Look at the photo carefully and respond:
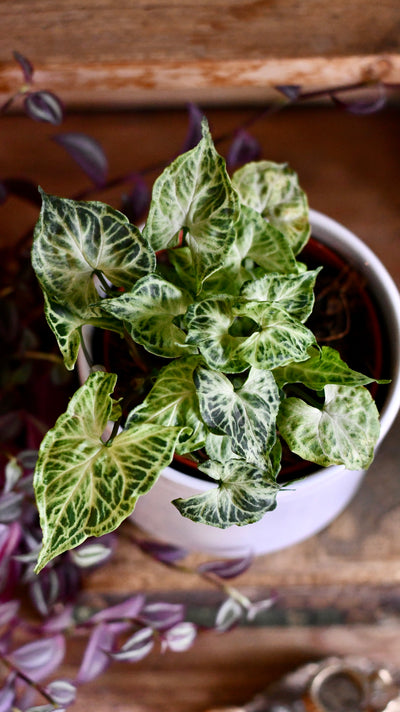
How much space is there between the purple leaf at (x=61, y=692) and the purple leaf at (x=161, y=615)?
9cm

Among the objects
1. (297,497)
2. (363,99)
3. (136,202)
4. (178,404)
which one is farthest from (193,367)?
(363,99)

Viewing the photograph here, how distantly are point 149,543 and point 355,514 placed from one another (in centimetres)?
23

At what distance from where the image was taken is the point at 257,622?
0.80 meters

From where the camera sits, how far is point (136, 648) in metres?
0.67

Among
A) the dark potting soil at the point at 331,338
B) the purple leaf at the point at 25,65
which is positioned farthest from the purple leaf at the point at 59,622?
the purple leaf at the point at 25,65

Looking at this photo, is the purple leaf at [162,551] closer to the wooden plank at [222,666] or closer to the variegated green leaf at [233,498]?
the wooden plank at [222,666]

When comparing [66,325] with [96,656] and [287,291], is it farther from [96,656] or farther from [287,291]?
[96,656]

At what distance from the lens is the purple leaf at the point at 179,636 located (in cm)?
70

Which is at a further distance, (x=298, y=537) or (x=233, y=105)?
(x=233, y=105)

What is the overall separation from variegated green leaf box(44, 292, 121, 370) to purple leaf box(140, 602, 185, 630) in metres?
0.34

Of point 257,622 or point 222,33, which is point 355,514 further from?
point 222,33

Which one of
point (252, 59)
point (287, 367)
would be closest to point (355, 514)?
point (287, 367)

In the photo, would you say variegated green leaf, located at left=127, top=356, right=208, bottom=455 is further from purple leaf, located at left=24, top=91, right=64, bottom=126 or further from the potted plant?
purple leaf, located at left=24, top=91, right=64, bottom=126

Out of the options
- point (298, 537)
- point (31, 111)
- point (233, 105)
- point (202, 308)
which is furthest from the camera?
point (233, 105)
